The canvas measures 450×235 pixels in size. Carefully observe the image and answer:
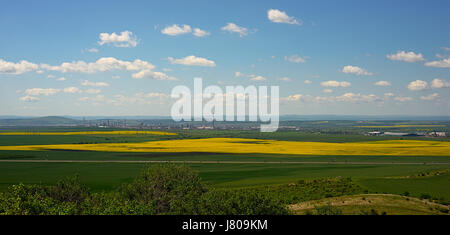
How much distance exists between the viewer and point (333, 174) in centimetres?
7462

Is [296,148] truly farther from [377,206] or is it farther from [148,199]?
[148,199]


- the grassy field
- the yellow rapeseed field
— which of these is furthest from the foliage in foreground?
the yellow rapeseed field

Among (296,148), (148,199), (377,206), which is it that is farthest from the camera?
(296,148)

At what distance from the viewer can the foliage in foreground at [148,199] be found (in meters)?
26.5

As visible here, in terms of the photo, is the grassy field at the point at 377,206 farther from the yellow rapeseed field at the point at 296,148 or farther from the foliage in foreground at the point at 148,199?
the yellow rapeseed field at the point at 296,148

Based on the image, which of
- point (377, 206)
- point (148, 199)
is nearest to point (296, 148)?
point (377, 206)

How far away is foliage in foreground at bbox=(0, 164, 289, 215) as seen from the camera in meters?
26.5

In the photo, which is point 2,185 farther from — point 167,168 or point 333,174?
point 333,174

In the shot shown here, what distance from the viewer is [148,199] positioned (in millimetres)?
37938

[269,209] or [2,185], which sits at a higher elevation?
[269,209]
